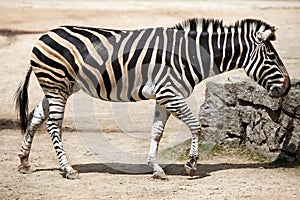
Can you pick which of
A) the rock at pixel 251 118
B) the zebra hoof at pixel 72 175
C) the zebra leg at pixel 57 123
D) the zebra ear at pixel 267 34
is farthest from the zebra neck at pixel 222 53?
the zebra hoof at pixel 72 175

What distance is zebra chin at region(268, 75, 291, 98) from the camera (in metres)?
8.99

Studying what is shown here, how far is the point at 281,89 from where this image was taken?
9.00 metres

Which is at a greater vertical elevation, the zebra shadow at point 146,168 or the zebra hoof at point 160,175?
the zebra hoof at point 160,175

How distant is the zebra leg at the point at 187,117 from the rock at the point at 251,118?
3.50 feet

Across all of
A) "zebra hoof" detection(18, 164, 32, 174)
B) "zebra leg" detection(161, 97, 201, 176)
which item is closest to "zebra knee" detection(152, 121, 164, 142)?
"zebra leg" detection(161, 97, 201, 176)

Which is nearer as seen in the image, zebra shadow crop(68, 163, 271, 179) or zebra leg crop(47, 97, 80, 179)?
zebra leg crop(47, 97, 80, 179)

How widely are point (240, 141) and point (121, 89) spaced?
78.6 inches

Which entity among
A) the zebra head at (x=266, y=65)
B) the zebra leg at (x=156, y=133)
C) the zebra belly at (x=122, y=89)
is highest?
the zebra head at (x=266, y=65)

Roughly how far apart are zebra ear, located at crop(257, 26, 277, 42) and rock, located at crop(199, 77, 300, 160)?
765 mm

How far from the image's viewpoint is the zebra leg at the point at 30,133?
9.19 m

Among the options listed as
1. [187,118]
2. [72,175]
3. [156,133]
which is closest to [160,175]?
[156,133]

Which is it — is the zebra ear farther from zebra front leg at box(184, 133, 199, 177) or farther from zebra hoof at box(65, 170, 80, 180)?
zebra hoof at box(65, 170, 80, 180)

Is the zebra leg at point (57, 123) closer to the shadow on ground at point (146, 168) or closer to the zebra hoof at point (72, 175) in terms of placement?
the zebra hoof at point (72, 175)

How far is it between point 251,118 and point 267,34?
4.36 feet
